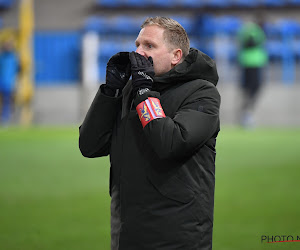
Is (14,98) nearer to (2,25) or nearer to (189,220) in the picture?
(2,25)

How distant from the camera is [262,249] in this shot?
13.1 ft

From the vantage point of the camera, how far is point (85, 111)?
2019cm

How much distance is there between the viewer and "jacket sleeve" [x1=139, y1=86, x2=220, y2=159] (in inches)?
101

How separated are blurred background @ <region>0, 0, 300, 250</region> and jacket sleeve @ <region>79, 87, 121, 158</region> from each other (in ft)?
4.43

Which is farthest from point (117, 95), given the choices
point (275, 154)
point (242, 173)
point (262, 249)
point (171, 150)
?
point (275, 154)

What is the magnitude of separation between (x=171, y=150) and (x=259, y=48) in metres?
A: 13.1

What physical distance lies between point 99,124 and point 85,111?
1741cm

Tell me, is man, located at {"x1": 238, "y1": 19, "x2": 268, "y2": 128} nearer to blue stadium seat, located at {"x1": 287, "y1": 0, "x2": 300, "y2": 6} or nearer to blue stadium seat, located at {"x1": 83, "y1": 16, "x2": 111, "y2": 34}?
blue stadium seat, located at {"x1": 83, "y1": 16, "x2": 111, "y2": 34}

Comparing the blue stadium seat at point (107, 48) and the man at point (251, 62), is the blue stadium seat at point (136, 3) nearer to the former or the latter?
the blue stadium seat at point (107, 48)

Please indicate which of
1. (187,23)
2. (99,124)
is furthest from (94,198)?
(187,23)

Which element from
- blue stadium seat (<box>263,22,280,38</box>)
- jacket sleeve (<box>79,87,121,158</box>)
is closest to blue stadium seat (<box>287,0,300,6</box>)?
blue stadium seat (<box>263,22,280,38</box>)

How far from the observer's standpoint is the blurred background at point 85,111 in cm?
486

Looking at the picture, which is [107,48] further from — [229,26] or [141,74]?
[141,74]

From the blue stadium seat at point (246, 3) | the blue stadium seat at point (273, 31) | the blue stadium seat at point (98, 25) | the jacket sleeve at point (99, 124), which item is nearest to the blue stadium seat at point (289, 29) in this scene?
the blue stadium seat at point (273, 31)
